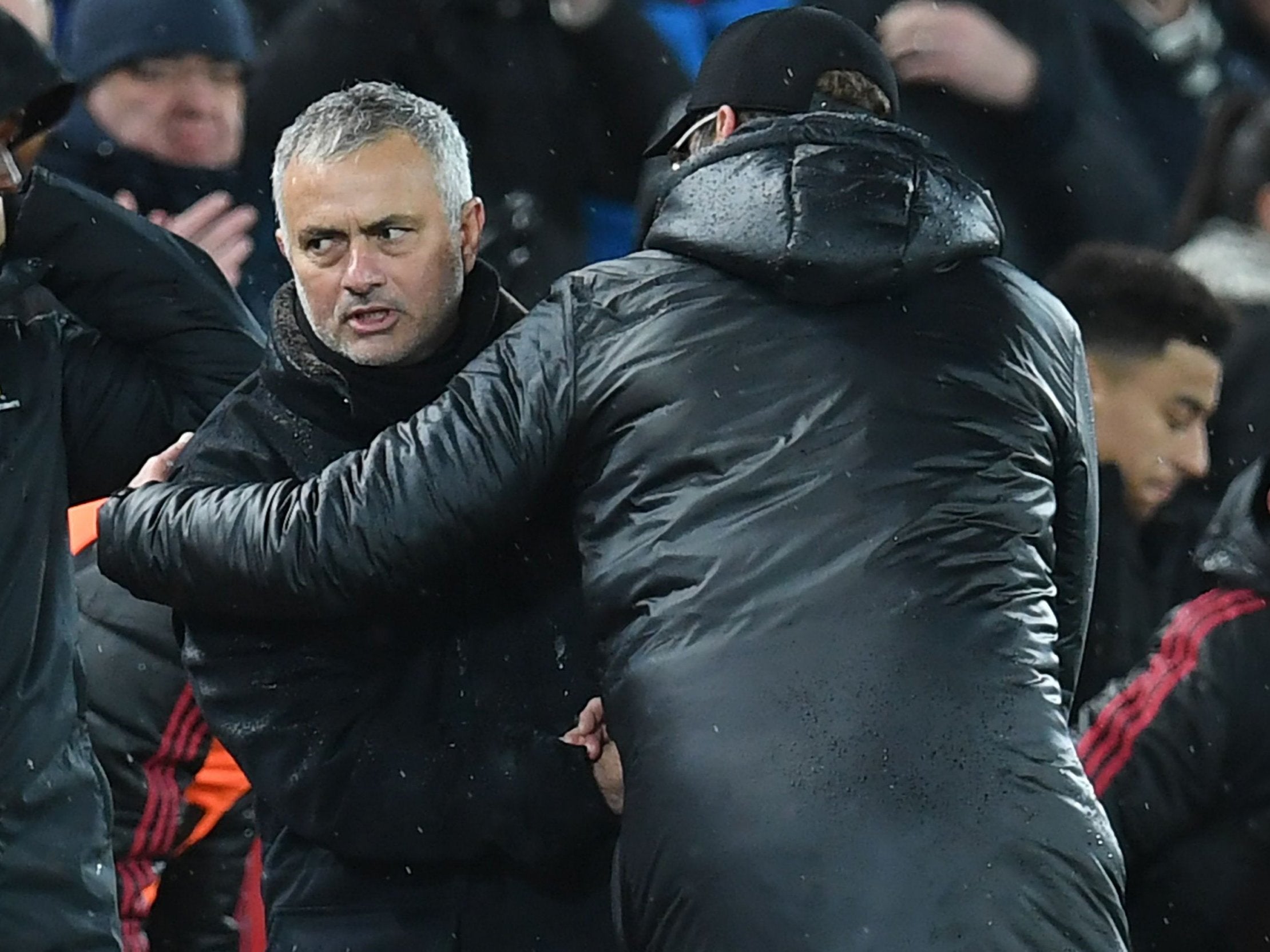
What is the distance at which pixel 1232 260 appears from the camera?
6355mm

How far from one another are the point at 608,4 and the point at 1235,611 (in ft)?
7.44

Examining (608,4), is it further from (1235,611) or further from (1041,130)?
(1235,611)

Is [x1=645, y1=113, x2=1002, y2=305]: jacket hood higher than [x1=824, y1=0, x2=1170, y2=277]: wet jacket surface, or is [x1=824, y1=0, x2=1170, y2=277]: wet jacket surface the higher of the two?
[x1=645, y1=113, x2=1002, y2=305]: jacket hood

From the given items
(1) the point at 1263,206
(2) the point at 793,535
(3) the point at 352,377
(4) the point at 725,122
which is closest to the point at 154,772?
(3) the point at 352,377

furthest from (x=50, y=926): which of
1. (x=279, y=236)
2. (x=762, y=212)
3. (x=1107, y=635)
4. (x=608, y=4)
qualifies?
(x=608, y=4)

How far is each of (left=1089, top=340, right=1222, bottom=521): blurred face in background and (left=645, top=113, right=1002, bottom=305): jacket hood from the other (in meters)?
2.05

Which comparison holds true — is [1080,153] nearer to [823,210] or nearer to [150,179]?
[150,179]

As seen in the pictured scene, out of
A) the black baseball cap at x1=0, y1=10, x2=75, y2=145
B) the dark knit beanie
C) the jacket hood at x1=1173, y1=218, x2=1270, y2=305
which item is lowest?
the jacket hood at x1=1173, y1=218, x2=1270, y2=305

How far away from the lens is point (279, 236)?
3.70m

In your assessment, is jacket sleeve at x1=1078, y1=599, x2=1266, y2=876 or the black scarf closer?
the black scarf

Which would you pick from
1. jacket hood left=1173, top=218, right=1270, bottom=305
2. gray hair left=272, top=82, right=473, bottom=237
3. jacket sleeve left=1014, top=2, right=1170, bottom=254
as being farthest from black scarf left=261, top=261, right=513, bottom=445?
jacket sleeve left=1014, top=2, right=1170, bottom=254

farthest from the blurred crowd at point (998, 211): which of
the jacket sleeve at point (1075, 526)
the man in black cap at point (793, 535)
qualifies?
the jacket sleeve at point (1075, 526)

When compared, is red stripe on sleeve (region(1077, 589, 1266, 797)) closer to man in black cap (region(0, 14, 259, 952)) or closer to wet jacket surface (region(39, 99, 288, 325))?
man in black cap (region(0, 14, 259, 952))

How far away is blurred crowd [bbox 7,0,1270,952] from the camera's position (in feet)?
14.2
